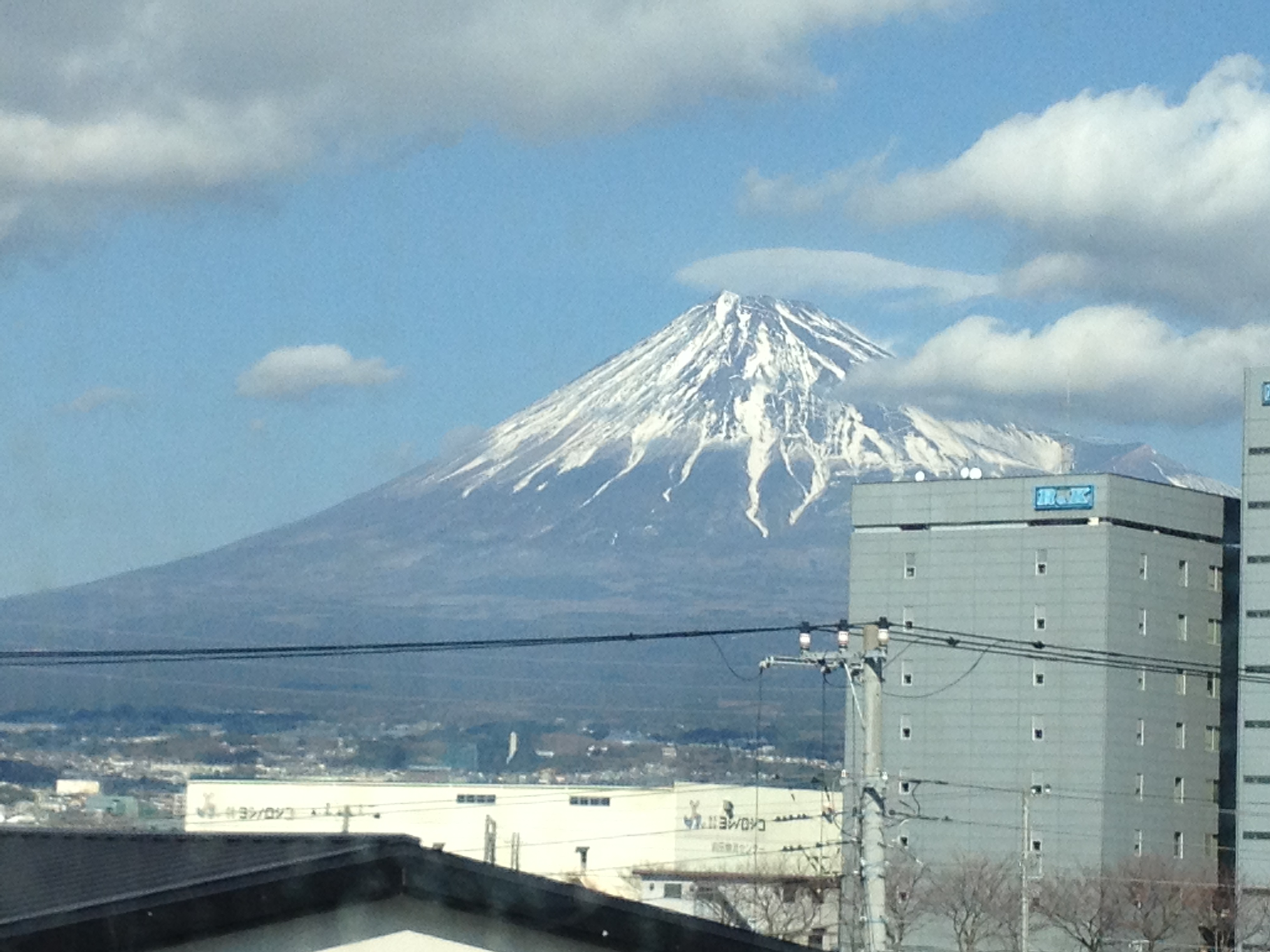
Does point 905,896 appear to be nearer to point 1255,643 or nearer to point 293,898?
point 1255,643

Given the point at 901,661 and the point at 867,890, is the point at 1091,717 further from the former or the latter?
the point at 867,890

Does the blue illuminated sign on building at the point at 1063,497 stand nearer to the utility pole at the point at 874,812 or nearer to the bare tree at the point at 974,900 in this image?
the bare tree at the point at 974,900

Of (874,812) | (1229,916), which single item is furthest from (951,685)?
(874,812)

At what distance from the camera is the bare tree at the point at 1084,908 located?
7006 cm

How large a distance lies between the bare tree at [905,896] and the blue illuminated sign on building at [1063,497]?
19.3 m

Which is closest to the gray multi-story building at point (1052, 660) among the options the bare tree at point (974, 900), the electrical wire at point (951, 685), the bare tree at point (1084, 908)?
the electrical wire at point (951, 685)

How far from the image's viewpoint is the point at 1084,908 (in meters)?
73.0

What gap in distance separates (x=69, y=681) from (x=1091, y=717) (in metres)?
47.7

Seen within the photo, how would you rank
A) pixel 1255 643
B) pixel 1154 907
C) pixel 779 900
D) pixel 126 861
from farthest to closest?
pixel 1255 643
pixel 779 900
pixel 1154 907
pixel 126 861

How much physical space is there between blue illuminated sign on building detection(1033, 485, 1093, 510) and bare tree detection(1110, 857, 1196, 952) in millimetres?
22588

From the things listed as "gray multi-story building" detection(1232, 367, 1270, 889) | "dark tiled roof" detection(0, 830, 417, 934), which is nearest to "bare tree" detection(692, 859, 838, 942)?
"gray multi-story building" detection(1232, 367, 1270, 889)

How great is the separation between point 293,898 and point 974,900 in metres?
65.1

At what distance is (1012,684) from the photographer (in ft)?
311

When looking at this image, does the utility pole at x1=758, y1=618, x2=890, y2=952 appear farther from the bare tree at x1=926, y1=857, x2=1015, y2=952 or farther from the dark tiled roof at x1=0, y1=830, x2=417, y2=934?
the bare tree at x1=926, y1=857, x2=1015, y2=952
